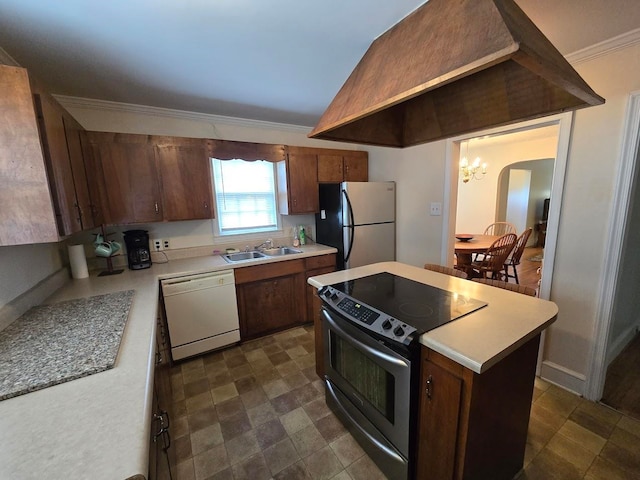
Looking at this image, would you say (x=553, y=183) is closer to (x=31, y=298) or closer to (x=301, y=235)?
(x=301, y=235)

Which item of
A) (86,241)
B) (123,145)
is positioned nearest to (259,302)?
(86,241)

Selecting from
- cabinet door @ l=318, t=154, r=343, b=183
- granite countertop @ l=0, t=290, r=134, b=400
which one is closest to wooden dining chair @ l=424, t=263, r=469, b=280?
cabinet door @ l=318, t=154, r=343, b=183

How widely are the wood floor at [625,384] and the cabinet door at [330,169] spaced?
3.02m

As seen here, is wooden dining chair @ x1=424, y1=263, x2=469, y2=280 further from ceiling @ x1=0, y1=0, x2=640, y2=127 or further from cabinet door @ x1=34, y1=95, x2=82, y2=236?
cabinet door @ x1=34, y1=95, x2=82, y2=236

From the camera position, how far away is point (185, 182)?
8.25ft

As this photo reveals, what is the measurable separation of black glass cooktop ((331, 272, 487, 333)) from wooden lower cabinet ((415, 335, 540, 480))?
0.56 ft

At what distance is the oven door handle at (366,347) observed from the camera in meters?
1.14

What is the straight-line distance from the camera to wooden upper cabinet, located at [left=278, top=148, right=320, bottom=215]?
3.02m

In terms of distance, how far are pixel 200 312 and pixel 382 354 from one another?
182 centimetres

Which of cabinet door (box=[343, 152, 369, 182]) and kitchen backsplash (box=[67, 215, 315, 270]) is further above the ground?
cabinet door (box=[343, 152, 369, 182])

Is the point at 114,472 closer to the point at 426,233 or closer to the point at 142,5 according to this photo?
the point at 142,5

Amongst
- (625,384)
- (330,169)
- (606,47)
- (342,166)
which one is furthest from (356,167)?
(625,384)

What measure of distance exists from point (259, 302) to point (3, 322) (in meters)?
1.72

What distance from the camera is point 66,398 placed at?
0.83 m
